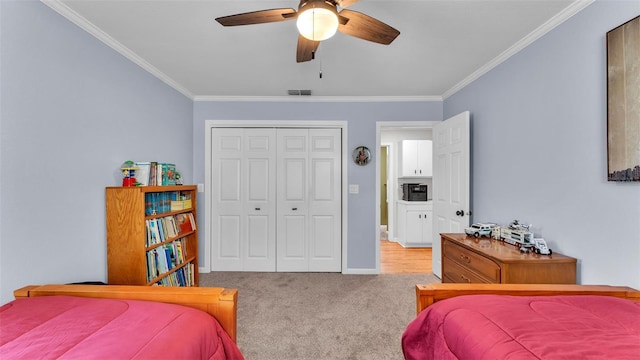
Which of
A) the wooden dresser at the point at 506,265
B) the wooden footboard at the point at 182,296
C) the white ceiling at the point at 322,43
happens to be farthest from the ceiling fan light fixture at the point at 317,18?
the wooden dresser at the point at 506,265

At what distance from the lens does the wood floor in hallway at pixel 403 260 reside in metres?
3.72

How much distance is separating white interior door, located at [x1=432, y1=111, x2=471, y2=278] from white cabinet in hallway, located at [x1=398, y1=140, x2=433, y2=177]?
178cm

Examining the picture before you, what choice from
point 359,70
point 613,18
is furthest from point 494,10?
point 359,70

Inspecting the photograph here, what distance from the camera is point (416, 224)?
494 centimetres

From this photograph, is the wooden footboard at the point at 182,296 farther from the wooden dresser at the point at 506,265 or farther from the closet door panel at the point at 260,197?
the closet door panel at the point at 260,197

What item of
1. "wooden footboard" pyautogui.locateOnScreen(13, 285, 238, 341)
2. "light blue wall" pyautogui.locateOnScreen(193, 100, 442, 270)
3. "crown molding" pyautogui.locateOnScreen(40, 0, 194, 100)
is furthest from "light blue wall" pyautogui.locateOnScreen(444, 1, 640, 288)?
"crown molding" pyautogui.locateOnScreen(40, 0, 194, 100)

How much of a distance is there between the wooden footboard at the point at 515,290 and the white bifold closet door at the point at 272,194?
2.24m

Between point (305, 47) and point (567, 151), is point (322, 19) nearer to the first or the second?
point (305, 47)

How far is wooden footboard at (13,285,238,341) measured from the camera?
1.29m

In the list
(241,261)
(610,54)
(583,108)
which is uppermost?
(610,54)

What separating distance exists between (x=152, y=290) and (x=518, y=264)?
83.7 inches

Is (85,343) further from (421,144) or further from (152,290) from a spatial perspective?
(421,144)

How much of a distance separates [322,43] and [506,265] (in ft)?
6.80

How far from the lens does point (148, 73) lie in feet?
8.66
